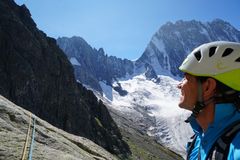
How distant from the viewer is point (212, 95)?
583cm

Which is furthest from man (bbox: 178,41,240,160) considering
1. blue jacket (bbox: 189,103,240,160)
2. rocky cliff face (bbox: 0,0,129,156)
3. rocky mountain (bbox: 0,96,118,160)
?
rocky cliff face (bbox: 0,0,129,156)

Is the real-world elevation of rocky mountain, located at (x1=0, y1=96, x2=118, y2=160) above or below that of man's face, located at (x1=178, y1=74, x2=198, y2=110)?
below

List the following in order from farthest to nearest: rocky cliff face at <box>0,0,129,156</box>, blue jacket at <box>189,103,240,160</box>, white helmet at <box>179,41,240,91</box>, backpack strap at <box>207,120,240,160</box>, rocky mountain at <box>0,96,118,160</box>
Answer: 1. rocky cliff face at <box>0,0,129,156</box>
2. rocky mountain at <box>0,96,118,160</box>
3. white helmet at <box>179,41,240,91</box>
4. blue jacket at <box>189,103,240,160</box>
5. backpack strap at <box>207,120,240,160</box>

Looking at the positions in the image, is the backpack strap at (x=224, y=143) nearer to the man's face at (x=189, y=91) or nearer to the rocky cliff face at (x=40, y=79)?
the man's face at (x=189, y=91)

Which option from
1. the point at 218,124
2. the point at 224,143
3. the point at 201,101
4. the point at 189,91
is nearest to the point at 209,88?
the point at 201,101

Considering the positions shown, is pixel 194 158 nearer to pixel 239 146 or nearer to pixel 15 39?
pixel 239 146

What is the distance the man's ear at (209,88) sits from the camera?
585 cm

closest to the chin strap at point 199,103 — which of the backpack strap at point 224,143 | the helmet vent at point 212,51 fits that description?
the helmet vent at point 212,51

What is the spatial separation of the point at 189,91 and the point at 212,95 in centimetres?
46

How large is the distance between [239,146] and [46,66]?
Answer: 4864 inches

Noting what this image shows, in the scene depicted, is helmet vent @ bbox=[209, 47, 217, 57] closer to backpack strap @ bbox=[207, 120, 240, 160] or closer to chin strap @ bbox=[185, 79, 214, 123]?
chin strap @ bbox=[185, 79, 214, 123]

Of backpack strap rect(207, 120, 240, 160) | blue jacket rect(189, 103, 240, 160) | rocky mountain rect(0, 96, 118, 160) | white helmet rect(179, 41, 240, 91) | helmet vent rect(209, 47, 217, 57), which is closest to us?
backpack strap rect(207, 120, 240, 160)

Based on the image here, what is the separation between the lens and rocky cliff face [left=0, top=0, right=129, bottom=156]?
106512 mm

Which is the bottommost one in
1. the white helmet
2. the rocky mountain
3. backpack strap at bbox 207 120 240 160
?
the rocky mountain
